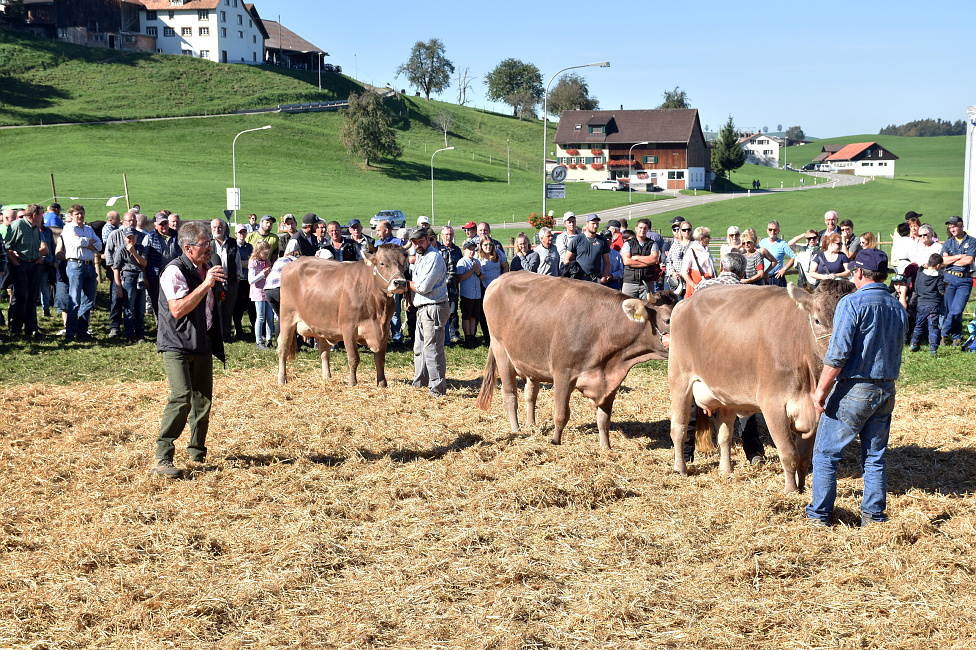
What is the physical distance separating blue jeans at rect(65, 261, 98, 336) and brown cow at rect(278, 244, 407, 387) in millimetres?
4352

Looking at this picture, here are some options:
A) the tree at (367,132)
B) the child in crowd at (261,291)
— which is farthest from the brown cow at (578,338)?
the tree at (367,132)

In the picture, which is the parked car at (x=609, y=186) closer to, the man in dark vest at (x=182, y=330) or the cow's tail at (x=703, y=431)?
the cow's tail at (x=703, y=431)

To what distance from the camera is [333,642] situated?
459 cm

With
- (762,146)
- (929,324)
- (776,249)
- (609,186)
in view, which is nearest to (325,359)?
(776,249)

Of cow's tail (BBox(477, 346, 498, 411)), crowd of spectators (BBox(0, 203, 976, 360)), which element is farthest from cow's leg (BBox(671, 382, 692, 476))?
crowd of spectators (BBox(0, 203, 976, 360))

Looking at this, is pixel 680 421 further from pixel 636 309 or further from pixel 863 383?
pixel 863 383

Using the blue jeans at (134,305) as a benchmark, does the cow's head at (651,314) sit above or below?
above

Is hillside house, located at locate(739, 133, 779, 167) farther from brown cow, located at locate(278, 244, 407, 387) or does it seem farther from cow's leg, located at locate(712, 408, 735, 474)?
cow's leg, located at locate(712, 408, 735, 474)

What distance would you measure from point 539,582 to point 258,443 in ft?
12.8

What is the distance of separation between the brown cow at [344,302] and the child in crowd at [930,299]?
26.9ft

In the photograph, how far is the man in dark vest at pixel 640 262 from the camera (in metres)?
12.8

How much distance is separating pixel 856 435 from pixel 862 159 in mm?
153276

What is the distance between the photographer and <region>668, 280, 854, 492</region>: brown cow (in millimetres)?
6215

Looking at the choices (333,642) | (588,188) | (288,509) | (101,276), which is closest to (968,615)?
(333,642)
